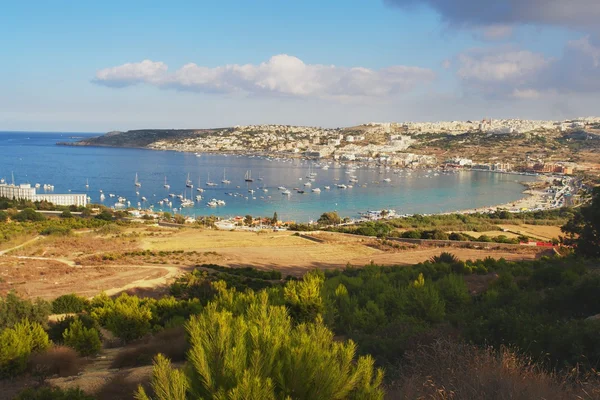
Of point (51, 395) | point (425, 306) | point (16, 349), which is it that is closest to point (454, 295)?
point (425, 306)

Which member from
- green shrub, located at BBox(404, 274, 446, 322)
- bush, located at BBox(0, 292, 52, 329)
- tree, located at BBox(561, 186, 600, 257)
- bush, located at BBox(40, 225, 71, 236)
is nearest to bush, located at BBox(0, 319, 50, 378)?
bush, located at BBox(0, 292, 52, 329)

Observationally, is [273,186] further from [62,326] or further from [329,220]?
[62,326]

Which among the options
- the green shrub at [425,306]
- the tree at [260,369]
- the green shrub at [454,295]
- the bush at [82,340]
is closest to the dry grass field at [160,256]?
the bush at [82,340]

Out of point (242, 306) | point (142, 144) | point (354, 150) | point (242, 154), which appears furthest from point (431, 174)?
point (142, 144)

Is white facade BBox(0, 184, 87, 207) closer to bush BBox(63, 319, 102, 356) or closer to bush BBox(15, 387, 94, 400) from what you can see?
bush BBox(63, 319, 102, 356)

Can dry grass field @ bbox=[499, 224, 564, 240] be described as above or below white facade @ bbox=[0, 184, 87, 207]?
below

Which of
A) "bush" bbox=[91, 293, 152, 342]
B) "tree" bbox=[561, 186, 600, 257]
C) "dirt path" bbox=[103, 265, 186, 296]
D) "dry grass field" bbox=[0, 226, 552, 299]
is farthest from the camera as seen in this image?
"tree" bbox=[561, 186, 600, 257]

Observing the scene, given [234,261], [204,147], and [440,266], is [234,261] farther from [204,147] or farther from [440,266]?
[204,147]
